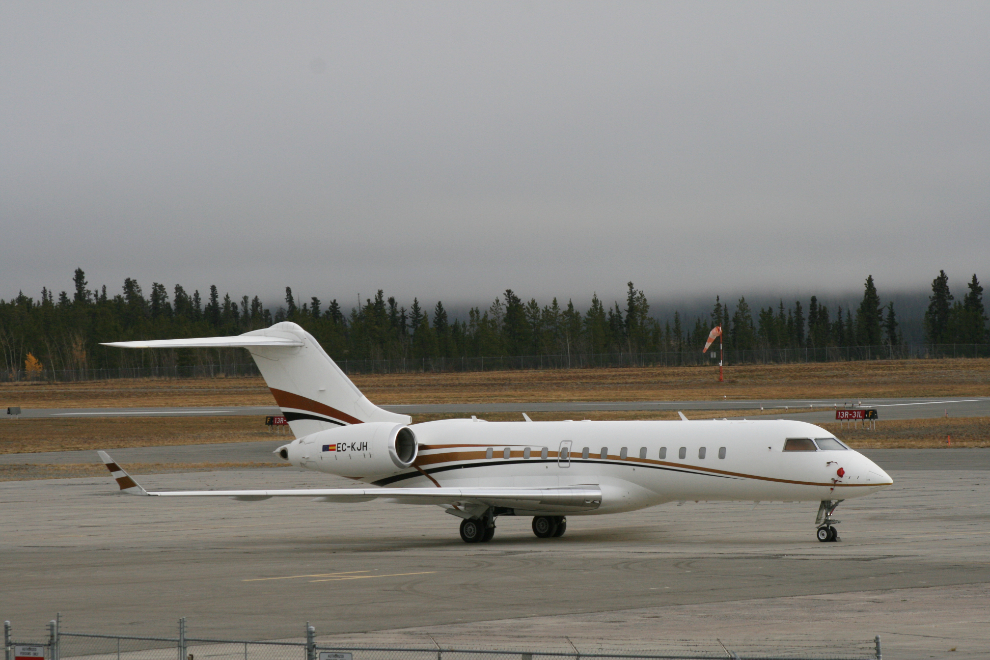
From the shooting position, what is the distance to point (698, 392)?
99625 millimetres

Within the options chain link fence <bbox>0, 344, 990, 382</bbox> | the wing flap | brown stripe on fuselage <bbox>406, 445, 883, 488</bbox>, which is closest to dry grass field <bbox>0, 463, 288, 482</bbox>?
brown stripe on fuselage <bbox>406, 445, 883, 488</bbox>

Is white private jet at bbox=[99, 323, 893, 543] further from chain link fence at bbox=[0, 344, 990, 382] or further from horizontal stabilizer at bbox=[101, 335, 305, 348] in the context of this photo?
chain link fence at bbox=[0, 344, 990, 382]

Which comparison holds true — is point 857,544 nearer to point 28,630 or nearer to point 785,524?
point 785,524

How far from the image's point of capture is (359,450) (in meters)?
26.2

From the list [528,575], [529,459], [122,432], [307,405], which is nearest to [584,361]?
[122,432]

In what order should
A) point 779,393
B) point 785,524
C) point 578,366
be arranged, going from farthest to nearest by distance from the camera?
point 578,366 < point 779,393 < point 785,524

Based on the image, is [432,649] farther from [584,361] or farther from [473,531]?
[584,361]

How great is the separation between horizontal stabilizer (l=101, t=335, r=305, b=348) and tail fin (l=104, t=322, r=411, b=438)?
0.09ft

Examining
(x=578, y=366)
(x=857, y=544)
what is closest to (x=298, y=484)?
(x=857, y=544)

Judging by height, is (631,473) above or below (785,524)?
above

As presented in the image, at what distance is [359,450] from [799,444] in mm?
10486

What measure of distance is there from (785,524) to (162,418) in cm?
6545

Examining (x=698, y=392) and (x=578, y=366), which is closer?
(x=698, y=392)

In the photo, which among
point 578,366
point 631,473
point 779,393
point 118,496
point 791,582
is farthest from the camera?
point 578,366
